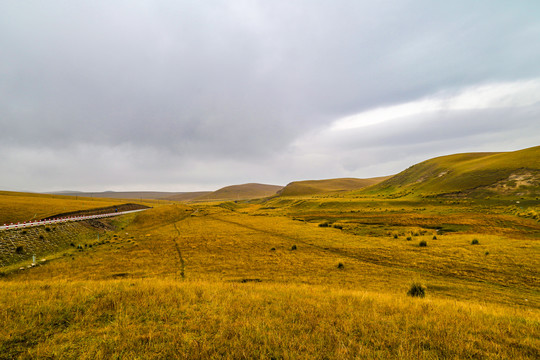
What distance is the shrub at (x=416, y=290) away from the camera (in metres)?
9.41

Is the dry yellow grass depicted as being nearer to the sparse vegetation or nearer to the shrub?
the sparse vegetation

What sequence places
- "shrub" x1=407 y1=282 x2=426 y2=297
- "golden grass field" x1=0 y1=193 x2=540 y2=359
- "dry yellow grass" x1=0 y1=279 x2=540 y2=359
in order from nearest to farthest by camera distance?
"dry yellow grass" x1=0 y1=279 x2=540 y2=359
"golden grass field" x1=0 y1=193 x2=540 y2=359
"shrub" x1=407 y1=282 x2=426 y2=297

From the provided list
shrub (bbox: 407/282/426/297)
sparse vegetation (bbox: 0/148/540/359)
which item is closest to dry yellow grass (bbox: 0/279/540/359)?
sparse vegetation (bbox: 0/148/540/359)

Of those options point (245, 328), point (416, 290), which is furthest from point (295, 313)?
point (416, 290)

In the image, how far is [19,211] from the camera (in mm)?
38125

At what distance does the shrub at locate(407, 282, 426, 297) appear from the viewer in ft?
30.9

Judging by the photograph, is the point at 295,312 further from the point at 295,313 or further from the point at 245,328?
the point at 245,328

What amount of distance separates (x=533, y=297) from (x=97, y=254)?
33.3 metres

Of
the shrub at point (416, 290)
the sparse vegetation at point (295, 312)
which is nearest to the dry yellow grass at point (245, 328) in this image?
the sparse vegetation at point (295, 312)

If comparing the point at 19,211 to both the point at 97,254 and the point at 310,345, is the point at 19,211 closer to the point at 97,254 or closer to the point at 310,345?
the point at 97,254

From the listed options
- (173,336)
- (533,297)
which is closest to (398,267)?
(533,297)

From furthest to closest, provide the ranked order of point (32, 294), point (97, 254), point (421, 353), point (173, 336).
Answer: point (97, 254) → point (32, 294) → point (173, 336) → point (421, 353)

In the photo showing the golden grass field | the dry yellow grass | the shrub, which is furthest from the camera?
the shrub

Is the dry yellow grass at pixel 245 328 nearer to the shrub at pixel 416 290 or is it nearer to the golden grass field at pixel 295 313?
the golden grass field at pixel 295 313
